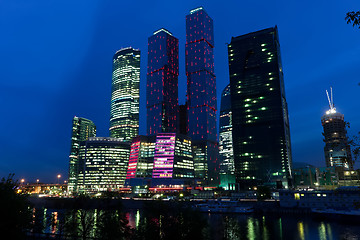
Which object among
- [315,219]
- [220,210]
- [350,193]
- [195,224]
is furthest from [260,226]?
[195,224]

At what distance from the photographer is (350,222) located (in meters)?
112

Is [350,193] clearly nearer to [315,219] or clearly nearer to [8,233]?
[315,219]

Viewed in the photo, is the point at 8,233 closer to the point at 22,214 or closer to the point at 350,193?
the point at 22,214

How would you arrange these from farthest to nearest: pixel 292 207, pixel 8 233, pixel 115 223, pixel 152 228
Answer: pixel 292 207
pixel 115 223
pixel 152 228
pixel 8 233

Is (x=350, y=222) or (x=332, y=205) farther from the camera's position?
(x=332, y=205)

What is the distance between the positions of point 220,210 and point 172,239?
120 meters

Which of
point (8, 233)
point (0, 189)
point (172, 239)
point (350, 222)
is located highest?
point (0, 189)

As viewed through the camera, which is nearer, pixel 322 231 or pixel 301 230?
pixel 322 231

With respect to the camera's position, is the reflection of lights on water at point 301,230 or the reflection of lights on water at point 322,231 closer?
the reflection of lights on water at point 322,231

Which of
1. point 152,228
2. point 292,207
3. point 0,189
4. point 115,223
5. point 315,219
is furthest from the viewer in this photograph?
point 292,207

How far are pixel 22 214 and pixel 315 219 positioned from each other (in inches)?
4813

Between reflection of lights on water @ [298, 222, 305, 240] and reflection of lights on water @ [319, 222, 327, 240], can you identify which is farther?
reflection of lights on water @ [298, 222, 305, 240]

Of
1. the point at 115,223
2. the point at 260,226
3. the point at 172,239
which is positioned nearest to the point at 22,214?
the point at 115,223

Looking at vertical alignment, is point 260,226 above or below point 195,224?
below
